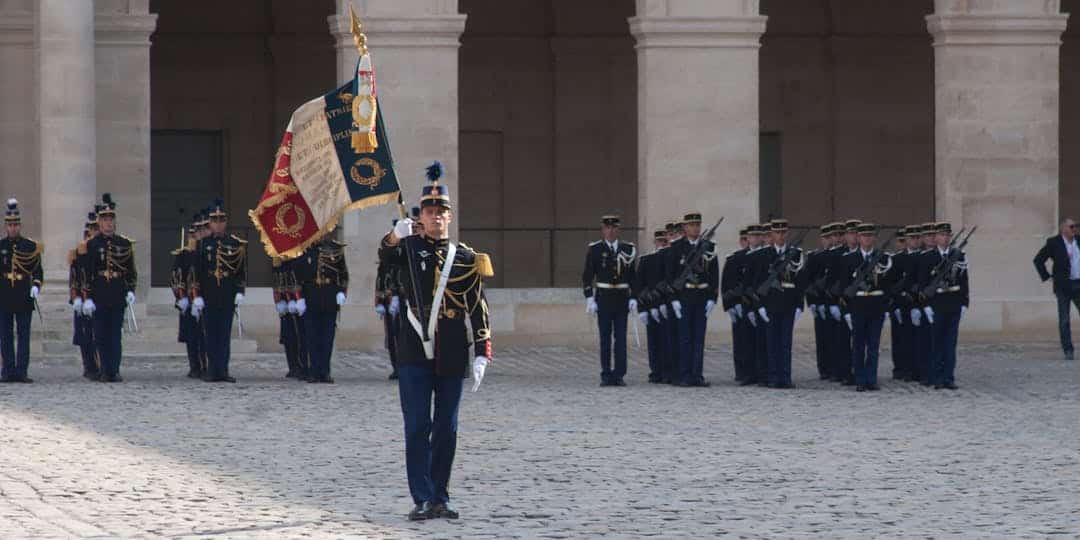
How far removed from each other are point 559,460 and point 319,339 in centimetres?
666

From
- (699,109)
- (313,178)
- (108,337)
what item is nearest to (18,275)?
(108,337)

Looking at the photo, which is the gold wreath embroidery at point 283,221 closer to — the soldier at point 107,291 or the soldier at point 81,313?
the soldier at point 107,291

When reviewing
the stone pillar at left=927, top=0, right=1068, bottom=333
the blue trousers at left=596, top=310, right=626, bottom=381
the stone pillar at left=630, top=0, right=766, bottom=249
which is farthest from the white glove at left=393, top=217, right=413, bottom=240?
the stone pillar at left=927, top=0, right=1068, bottom=333

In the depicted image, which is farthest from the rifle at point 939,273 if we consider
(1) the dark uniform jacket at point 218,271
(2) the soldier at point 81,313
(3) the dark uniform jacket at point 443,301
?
(3) the dark uniform jacket at point 443,301

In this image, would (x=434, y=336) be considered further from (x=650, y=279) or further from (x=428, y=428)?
(x=650, y=279)

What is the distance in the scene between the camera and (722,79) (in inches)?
958

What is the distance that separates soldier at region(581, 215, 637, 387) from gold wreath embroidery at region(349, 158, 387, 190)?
4.40 meters

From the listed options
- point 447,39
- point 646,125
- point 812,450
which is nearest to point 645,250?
point 646,125

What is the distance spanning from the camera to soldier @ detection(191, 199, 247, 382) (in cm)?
1970

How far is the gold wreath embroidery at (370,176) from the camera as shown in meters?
15.0

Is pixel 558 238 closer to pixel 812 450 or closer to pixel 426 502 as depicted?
pixel 812 450

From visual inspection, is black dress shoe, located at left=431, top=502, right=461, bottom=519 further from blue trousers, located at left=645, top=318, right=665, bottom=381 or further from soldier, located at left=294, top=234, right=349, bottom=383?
blue trousers, located at left=645, top=318, right=665, bottom=381

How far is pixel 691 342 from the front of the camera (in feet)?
63.7

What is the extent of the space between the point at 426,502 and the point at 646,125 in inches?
543
